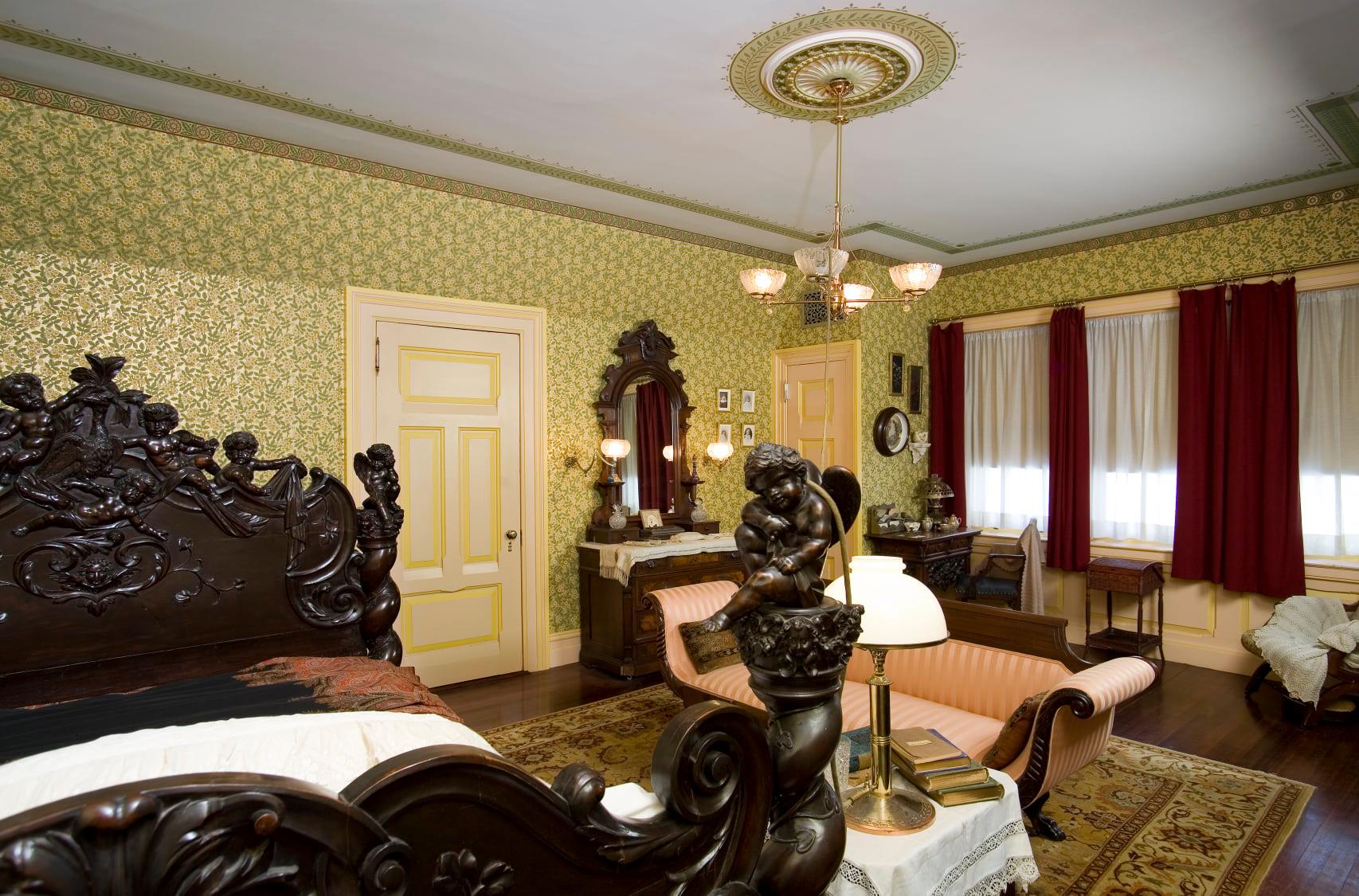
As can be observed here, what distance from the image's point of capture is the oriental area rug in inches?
102

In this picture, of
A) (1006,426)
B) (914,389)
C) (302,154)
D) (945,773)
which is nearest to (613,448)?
(302,154)

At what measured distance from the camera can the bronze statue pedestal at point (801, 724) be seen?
3.54ft

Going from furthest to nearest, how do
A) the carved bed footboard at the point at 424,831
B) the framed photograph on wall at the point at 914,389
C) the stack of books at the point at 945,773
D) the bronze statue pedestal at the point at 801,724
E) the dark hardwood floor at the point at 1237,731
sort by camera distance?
the framed photograph on wall at the point at 914,389 < the dark hardwood floor at the point at 1237,731 < the stack of books at the point at 945,773 < the bronze statue pedestal at the point at 801,724 < the carved bed footboard at the point at 424,831

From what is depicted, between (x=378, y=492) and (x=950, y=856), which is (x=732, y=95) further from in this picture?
(x=950, y=856)

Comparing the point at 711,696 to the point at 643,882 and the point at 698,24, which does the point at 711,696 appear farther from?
the point at 698,24

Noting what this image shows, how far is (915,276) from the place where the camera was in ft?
10.8

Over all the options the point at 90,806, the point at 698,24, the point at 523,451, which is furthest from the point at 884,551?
the point at 90,806

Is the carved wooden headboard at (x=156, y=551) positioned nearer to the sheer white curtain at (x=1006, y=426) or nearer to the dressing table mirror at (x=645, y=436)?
the dressing table mirror at (x=645, y=436)

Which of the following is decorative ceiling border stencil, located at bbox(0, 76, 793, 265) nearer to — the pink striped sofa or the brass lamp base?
the pink striped sofa

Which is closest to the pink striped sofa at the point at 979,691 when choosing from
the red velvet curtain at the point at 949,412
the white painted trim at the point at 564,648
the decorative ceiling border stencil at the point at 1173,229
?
the white painted trim at the point at 564,648

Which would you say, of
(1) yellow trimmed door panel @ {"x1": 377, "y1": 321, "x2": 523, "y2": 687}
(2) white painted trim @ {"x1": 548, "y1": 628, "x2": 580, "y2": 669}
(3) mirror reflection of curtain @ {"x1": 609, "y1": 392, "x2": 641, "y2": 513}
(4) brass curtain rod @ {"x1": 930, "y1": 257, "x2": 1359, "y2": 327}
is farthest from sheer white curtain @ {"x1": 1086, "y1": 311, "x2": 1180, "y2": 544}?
(1) yellow trimmed door panel @ {"x1": 377, "y1": 321, "x2": 523, "y2": 687}

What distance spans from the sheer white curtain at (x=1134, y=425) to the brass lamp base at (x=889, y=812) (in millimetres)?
4394

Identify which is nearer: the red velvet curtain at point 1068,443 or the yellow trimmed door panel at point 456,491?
the yellow trimmed door panel at point 456,491

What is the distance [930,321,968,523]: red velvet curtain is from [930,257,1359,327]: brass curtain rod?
3.8 inches
